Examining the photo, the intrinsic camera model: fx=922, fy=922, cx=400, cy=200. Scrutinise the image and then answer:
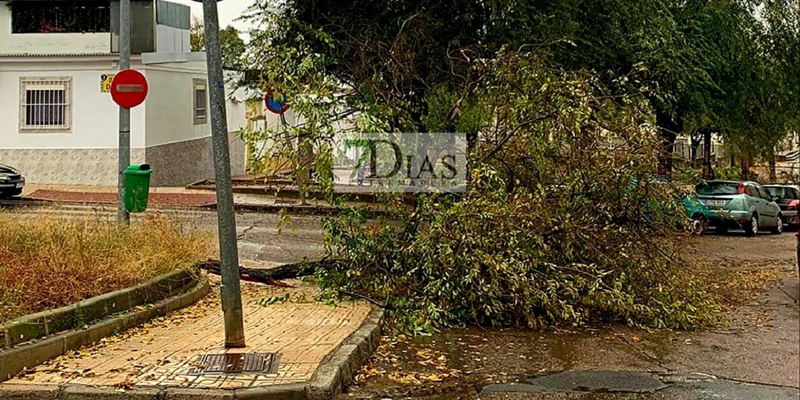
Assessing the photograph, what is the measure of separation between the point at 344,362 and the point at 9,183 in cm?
1737

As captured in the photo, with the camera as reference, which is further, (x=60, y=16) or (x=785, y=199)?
(x=785, y=199)

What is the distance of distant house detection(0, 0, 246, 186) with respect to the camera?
25.8 meters

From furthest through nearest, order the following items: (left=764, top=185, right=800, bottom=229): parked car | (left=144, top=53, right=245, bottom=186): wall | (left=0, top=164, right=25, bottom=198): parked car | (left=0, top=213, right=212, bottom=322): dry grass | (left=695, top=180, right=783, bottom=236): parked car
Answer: (left=764, top=185, right=800, bottom=229): parked car < (left=144, top=53, right=245, bottom=186): wall < (left=695, top=180, right=783, bottom=236): parked car < (left=0, top=164, right=25, bottom=198): parked car < (left=0, top=213, right=212, bottom=322): dry grass

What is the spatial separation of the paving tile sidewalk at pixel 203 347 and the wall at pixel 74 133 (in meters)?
16.4

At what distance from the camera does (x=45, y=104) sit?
26.0 meters

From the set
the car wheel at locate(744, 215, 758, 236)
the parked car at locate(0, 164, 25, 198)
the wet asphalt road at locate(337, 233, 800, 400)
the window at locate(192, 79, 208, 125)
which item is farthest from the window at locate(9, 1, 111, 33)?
the wet asphalt road at locate(337, 233, 800, 400)

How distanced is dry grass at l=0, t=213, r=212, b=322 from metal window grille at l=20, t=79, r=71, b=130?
1568cm

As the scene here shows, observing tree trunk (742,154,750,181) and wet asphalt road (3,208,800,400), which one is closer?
→ wet asphalt road (3,208,800,400)

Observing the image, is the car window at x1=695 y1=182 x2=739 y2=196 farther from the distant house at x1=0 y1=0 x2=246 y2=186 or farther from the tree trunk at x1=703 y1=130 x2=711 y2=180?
the distant house at x1=0 y1=0 x2=246 y2=186

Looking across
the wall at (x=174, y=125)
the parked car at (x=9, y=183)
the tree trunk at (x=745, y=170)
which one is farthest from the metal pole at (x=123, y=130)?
the tree trunk at (x=745, y=170)

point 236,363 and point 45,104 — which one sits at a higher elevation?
point 45,104

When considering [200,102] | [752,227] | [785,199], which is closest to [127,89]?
[200,102]

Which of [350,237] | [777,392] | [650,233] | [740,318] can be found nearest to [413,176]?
[350,237]

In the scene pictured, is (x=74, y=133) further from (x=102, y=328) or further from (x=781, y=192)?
(x=781, y=192)
